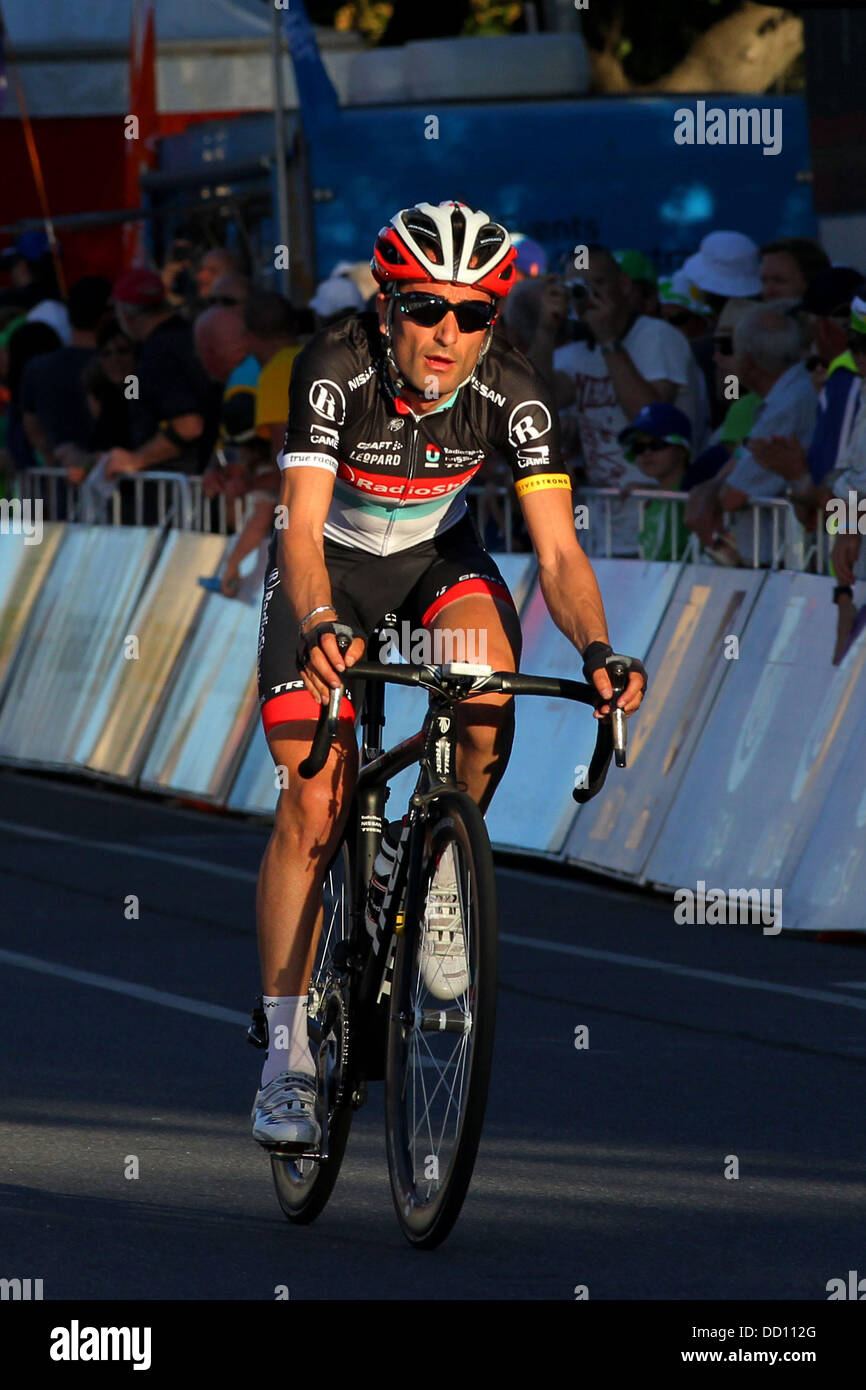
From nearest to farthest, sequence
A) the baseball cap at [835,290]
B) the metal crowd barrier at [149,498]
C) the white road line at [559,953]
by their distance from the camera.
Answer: the white road line at [559,953] → the baseball cap at [835,290] → the metal crowd barrier at [149,498]

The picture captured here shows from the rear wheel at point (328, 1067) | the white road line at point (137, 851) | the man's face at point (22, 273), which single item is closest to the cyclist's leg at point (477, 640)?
the rear wheel at point (328, 1067)

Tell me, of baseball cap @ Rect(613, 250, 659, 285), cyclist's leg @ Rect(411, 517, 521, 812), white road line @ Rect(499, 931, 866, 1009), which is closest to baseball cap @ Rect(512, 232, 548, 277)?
baseball cap @ Rect(613, 250, 659, 285)

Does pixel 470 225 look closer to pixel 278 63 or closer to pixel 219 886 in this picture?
pixel 219 886

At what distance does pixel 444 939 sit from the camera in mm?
6117

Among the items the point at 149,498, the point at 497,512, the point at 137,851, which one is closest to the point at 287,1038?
the point at 137,851

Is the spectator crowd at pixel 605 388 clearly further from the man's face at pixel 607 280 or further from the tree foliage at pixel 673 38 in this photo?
the tree foliage at pixel 673 38

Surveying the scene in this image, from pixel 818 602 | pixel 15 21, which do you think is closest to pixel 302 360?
pixel 818 602

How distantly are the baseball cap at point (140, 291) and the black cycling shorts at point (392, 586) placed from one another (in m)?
9.87

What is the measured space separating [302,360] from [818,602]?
15.6ft

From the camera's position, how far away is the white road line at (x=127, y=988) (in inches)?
358

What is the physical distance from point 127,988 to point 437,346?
3738 mm

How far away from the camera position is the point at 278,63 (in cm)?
2062
